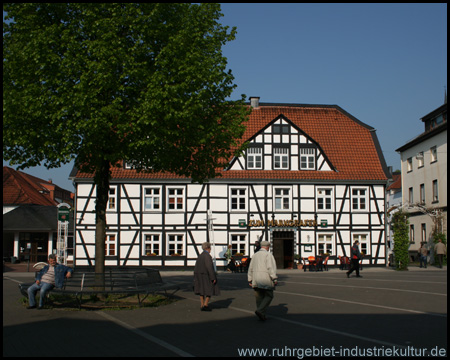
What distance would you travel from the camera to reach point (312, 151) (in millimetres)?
37656

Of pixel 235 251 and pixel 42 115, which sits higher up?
pixel 42 115

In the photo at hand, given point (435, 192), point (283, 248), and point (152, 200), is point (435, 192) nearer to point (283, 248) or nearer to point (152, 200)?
point (283, 248)

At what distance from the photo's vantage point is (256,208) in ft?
120

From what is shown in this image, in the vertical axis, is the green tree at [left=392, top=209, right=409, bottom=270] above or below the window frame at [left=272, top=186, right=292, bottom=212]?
below

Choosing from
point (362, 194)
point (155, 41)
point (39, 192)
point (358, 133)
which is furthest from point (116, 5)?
point (39, 192)

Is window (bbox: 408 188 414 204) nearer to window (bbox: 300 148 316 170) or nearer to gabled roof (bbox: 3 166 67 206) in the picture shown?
window (bbox: 300 148 316 170)

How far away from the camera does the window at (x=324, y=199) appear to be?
37031 millimetres

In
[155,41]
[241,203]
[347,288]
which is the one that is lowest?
[347,288]

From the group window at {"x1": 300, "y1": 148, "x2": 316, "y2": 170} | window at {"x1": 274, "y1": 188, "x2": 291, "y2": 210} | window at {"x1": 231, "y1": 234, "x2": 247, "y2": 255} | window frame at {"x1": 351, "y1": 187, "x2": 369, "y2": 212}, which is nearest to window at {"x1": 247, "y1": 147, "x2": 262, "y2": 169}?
window at {"x1": 274, "y1": 188, "x2": 291, "y2": 210}

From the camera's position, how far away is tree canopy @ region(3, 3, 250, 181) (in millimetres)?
13406

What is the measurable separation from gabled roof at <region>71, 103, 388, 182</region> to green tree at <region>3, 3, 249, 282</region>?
21040 mm

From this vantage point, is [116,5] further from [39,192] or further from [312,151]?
[39,192]

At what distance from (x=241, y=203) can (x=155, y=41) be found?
22739 millimetres

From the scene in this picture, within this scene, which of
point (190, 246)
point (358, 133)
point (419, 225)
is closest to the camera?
point (190, 246)
